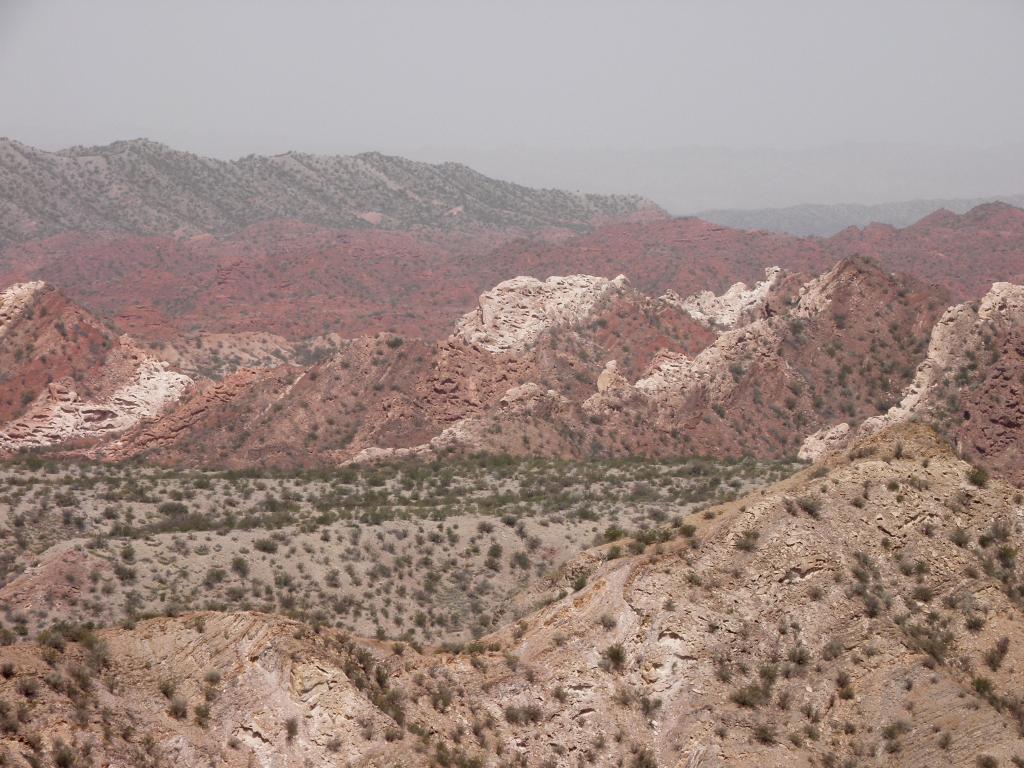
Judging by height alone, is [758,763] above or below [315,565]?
above

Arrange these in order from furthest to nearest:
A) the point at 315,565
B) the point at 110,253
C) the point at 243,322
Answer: the point at 110,253, the point at 243,322, the point at 315,565

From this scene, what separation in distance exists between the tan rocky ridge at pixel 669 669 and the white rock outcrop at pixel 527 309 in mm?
39376

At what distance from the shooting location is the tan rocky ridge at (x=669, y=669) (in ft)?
52.0

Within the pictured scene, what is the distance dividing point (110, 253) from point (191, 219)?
36988 mm

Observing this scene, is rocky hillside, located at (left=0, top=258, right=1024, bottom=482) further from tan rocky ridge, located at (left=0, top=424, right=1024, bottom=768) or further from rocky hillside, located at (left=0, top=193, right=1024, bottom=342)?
rocky hillside, located at (left=0, top=193, right=1024, bottom=342)

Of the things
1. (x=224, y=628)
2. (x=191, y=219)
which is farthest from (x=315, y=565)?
(x=191, y=219)

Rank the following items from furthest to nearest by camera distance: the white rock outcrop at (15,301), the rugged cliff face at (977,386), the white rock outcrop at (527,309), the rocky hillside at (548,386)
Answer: the white rock outcrop at (15,301) < the white rock outcrop at (527,309) < the rocky hillside at (548,386) < the rugged cliff face at (977,386)

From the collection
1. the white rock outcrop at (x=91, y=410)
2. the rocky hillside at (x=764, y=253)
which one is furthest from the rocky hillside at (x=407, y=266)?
the white rock outcrop at (x=91, y=410)

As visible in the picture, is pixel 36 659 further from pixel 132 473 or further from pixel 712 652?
pixel 132 473

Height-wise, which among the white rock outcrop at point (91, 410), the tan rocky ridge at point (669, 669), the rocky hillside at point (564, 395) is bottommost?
the white rock outcrop at point (91, 410)

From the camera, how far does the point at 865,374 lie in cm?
5272

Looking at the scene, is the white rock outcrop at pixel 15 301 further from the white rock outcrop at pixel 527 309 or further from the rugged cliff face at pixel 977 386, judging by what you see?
the rugged cliff face at pixel 977 386

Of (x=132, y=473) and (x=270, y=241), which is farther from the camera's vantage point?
(x=270, y=241)

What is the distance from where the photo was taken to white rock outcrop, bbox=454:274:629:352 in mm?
62500
